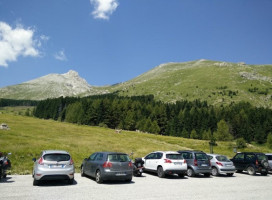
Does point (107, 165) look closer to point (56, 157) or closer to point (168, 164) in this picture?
point (56, 157)

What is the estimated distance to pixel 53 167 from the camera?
12.9m

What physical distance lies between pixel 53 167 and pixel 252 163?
18.8 meters

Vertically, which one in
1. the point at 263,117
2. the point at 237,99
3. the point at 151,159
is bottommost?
the point at 151,159

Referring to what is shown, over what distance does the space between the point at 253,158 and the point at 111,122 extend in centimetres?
9035

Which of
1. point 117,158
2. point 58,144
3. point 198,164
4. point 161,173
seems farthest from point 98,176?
point 58,144

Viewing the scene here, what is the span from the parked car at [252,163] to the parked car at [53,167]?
58.1ft

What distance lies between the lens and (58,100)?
15450cm

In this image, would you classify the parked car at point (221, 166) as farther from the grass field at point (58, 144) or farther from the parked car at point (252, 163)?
the grass field at point (58, 144)

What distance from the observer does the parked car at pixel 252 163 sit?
21.8 meters

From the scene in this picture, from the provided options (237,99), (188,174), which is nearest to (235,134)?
(237,99)

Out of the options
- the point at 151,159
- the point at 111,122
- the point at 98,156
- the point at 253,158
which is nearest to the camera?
the point at 98,156

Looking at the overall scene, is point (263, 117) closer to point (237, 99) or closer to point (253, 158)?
point (237, 99)

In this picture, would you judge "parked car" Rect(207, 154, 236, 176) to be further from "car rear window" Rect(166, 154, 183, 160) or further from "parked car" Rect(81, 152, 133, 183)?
"parked car" Rect(81, 152, 133, 183)

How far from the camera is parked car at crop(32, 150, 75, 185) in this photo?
12688 millimetres
